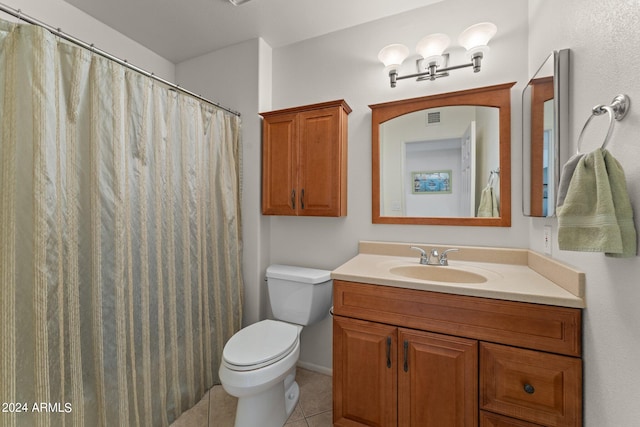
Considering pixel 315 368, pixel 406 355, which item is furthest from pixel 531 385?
pixel 315 368

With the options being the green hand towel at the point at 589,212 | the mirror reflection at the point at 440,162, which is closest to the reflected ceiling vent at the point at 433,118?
the mirror reflection at the point at 440,162

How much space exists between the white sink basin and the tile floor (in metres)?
0.96

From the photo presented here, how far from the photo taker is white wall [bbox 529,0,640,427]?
68cm

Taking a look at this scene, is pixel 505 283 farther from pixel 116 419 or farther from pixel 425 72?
pixel 116 419

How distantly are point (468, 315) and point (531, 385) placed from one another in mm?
307

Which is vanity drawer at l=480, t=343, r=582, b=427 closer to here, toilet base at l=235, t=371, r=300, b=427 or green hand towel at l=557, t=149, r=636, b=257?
green hand towel at l=557, t=149, r=636, b=257

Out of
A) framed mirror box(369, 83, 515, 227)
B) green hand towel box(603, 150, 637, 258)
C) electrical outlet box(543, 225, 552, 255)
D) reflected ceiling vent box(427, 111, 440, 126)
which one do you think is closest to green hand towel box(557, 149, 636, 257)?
green hand towel box(603, 150, 637, 258)

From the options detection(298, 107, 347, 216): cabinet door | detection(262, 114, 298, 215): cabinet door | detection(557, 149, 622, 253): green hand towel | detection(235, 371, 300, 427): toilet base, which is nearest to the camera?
detection(557, 149, 622, 253): green hand towel

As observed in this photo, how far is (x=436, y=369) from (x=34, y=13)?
110 inches

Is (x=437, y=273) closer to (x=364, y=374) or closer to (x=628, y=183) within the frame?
(x=364, y=374)

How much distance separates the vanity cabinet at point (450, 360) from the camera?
3.09ft

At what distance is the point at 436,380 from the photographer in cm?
110

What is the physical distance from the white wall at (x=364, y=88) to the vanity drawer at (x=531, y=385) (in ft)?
2.21

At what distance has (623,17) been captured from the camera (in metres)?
0.71
